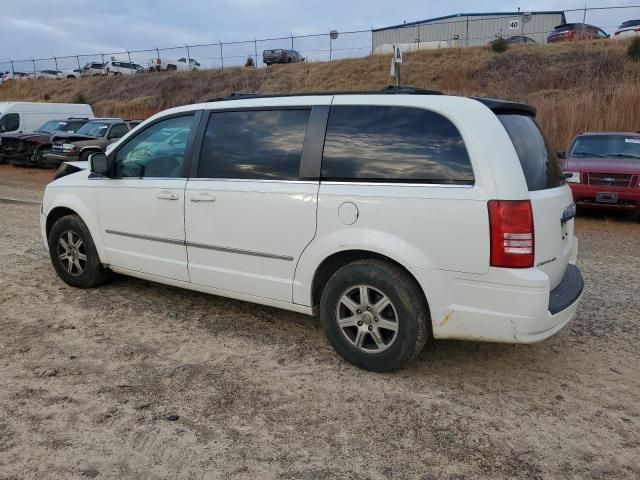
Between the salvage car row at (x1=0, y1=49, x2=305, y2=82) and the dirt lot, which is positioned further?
the salvage car row at (x1=0, y1=49, x2=305, y2=82)

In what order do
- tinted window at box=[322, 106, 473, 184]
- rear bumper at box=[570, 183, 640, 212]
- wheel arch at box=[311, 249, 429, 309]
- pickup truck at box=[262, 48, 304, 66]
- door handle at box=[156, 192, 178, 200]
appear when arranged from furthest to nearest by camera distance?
pickup truck at box=[262, 48, 304, 66], rear bumper at box=[570, 183, 640, 212], door handle at box=[156, 192, 178, 200], wheel arch at box=[311, 249, 429, 309], tinted window at box=[322, 106, 473, 184]

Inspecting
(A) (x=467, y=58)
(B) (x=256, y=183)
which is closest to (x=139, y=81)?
(A) (x=467, y=58)

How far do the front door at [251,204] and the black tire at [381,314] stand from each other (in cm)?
36

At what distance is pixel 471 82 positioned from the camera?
2892cm

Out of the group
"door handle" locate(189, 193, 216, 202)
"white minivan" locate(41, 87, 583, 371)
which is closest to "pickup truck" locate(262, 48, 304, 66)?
"white minivan" locate(41, 87, 583, 371)

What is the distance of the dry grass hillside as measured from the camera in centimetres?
1684

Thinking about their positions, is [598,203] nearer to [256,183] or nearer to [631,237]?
[631,237]

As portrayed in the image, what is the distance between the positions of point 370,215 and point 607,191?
25.9ft

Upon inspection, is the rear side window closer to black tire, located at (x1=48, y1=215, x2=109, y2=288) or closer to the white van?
black tire, located at (x1=48, y1=215, x2=109, y2=288)

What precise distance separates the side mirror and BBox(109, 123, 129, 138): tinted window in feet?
43.2

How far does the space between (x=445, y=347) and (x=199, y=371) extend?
1.78 metres

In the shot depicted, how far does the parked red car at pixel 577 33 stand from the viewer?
32406 millimetres

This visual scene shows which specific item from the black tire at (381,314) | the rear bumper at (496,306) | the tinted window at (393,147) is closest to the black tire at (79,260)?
the black tire at (381,314)

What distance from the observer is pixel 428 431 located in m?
2.97
